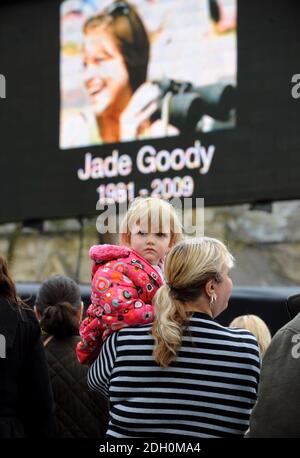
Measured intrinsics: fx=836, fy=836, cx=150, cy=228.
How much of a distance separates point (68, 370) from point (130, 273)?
2.33 ft

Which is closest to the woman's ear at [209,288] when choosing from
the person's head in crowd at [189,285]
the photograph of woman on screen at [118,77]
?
the person's head in crowd at [189,285]

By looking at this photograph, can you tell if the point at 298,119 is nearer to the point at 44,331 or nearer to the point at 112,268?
the point at 44,331

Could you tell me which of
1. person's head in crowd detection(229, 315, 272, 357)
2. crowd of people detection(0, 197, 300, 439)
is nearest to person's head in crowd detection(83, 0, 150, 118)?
person's head in crowd detection(229, 315, 272, 357)

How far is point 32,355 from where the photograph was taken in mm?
2441

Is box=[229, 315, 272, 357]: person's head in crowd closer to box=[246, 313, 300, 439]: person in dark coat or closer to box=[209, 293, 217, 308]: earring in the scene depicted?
box=[209, 293, 217, 308]: earring

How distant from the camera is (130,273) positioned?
2.28 m

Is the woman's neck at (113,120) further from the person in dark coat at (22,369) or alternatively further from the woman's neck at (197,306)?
the woman's neck at (197,306)

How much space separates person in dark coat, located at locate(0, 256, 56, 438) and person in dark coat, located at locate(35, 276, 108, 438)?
309 millimetres

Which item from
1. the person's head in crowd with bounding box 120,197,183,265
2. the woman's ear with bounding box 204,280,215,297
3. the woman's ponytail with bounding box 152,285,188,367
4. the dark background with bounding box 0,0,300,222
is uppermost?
the dark background with bounding box 0,0,300,222

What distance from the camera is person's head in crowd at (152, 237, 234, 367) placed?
6.81 feet

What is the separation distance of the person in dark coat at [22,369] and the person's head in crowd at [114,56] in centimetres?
497

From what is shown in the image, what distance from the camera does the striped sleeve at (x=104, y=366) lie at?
216cm

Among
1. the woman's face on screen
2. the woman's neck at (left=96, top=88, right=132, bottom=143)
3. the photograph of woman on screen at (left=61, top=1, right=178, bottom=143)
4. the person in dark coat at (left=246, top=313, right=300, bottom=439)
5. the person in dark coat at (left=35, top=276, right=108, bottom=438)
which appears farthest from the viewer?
the woman's face on screen

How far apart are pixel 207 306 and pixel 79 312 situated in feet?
3.06
